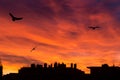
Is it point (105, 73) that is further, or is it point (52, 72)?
point (52, 72)

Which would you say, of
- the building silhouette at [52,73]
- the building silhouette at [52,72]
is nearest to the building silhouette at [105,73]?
the building silhouette at [52,73]

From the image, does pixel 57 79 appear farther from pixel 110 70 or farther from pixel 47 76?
pixel 110 70

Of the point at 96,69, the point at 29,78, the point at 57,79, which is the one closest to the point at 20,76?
the point at 29,78

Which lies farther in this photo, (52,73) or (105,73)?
Result: (52,73)

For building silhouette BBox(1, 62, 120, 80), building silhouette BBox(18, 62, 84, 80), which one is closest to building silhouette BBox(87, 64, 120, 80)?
building silhouette BBox(1, 62, 120, 80)

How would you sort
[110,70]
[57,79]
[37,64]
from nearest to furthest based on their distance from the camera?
[110,70] < [57,79] < [37,64]

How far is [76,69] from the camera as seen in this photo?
86.1 m

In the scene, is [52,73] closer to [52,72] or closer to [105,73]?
[52,72]

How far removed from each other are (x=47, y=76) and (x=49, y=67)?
8.94ft

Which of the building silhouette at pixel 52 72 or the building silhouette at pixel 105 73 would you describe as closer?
the building silhouette at pixel 105 73

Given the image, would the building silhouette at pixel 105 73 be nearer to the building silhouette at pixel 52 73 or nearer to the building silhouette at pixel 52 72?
the building silhouette at pixel 52 73

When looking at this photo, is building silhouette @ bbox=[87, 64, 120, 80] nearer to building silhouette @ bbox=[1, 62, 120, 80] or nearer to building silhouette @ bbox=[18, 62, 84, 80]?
building silhouette @ bbox=[1, 62, 120, 80]

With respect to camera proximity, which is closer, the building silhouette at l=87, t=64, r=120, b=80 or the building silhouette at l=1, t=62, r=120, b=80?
the building silhouette at l=87, t=64, r=120, b=80

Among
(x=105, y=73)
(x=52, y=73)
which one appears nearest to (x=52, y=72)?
(x=52, y=73)
